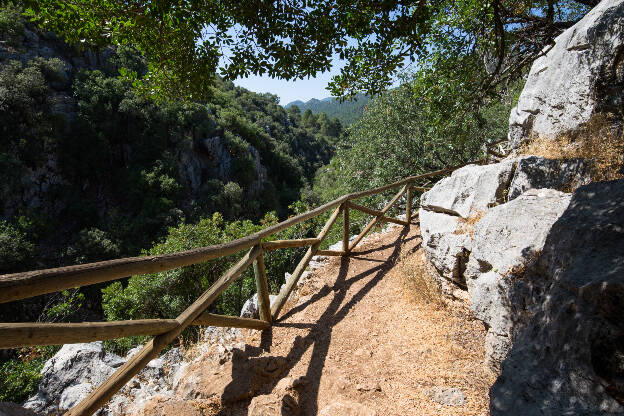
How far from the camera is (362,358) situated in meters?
3.27

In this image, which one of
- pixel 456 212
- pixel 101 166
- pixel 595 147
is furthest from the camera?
pixel 101 166

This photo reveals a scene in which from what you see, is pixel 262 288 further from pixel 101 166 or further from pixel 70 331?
pixel 101 166

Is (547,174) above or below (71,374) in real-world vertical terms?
above

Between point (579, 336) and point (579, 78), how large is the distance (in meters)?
6.21

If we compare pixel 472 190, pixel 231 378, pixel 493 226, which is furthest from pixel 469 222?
pixel 231 378

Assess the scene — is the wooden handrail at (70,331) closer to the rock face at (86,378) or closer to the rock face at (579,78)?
the rock face at (86,378)

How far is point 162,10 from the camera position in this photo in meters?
2.96

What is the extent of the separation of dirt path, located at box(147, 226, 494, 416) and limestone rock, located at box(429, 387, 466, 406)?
4 cm

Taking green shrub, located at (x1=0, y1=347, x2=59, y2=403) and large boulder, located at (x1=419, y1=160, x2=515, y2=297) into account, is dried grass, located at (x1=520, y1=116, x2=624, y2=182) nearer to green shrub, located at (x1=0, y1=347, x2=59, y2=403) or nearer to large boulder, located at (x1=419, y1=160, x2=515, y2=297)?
large boulder, located at (x1=419, y1=160, x2=515, y2=297)

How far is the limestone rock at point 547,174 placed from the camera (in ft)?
13.5

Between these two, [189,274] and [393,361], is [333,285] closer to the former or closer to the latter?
[393,361]

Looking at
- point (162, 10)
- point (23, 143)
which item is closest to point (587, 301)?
point (162, 10)

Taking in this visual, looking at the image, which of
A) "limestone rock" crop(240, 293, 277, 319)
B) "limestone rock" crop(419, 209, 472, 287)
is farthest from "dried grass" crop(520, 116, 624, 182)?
"limestone rock" crop(240, 293, 277, 319)

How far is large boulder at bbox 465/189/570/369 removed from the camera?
108 inches
